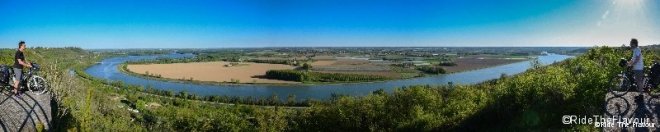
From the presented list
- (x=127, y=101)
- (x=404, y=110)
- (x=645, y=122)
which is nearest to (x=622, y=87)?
(x=645, y=122)

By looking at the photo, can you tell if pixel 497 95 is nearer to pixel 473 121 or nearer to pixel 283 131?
pixel 473 121

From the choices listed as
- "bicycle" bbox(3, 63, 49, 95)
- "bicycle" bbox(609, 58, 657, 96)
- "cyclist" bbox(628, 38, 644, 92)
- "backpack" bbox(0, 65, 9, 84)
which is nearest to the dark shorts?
"bicycle" bbox(3, 63, 49, 95)

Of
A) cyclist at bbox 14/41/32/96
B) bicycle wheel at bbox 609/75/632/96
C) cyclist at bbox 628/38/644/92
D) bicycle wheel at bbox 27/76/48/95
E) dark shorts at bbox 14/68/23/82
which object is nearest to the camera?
cyclist at bbox 628/38/644/92

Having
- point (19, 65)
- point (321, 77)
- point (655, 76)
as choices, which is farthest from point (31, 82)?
point (321, 77)

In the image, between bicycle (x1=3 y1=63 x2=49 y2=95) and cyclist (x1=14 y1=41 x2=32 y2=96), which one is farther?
bicycle (x1=3 y1=63 x2=49 y2=95)

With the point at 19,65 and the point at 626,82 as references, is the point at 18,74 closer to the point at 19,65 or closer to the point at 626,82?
the point at 19,65

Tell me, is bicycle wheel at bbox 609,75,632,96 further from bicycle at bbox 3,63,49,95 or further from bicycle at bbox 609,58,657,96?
bicycle at bbox 3,63,49,95

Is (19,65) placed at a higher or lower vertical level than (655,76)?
higher
